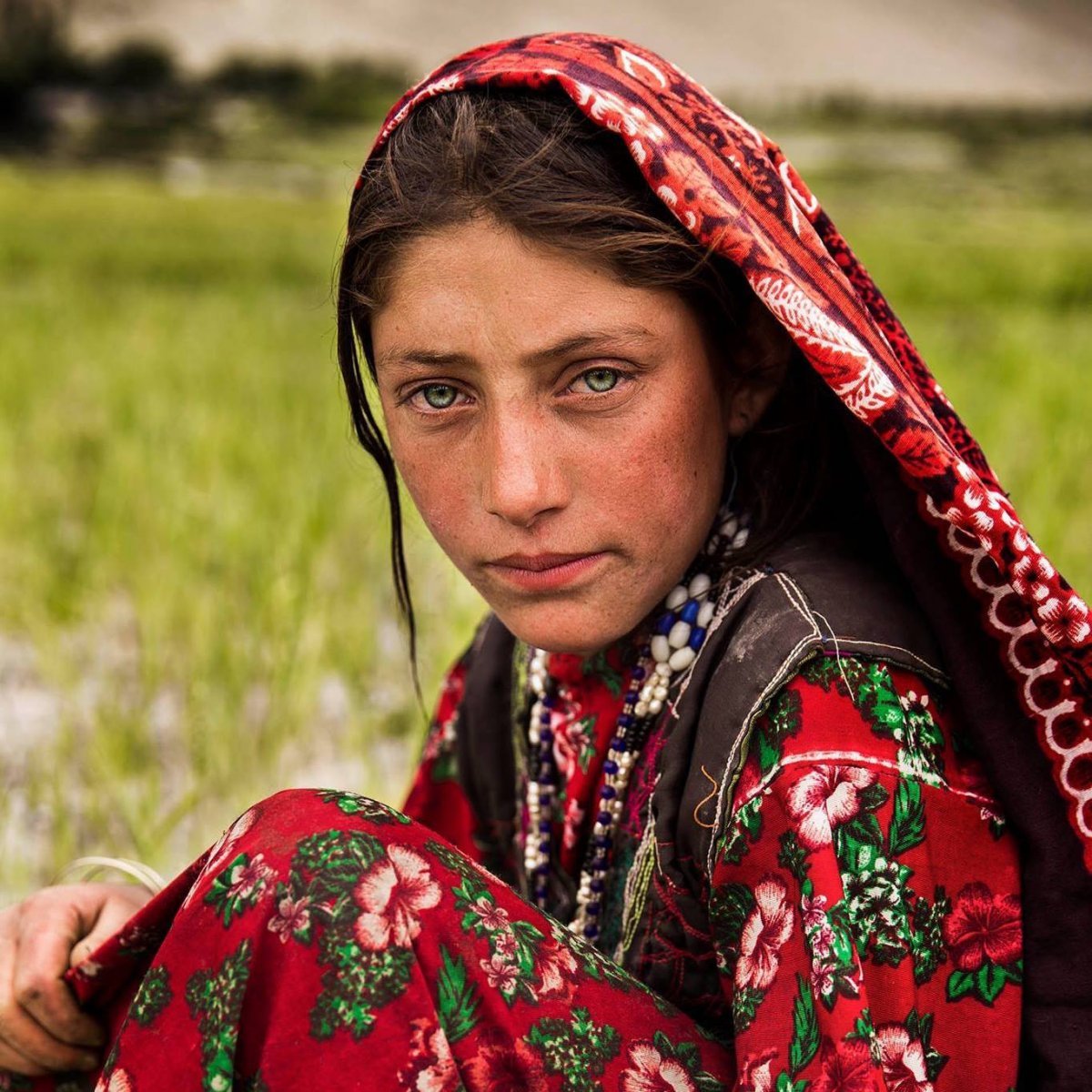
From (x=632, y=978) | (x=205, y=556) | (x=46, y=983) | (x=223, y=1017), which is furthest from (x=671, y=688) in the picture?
(x=205, y=556)

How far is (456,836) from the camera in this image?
1.72 metres

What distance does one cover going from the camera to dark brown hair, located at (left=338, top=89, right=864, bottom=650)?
3.73ft

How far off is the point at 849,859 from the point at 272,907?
46cm

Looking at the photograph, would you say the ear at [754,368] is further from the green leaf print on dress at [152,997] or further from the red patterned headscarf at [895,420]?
the green leaf print on dress at [152,997]

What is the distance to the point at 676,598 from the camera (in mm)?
1318

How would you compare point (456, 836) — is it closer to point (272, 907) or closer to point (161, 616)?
point (272, 907)

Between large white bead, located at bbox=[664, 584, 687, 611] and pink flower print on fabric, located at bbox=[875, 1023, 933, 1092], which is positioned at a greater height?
large white bead, located at bbox=[664, 584, 687, 611]

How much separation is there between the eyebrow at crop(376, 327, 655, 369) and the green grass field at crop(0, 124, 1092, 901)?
0.25 meters

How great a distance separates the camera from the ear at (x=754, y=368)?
4.18 ft

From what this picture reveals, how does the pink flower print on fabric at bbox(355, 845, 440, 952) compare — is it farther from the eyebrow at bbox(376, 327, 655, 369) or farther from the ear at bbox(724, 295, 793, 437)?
the ear at bbox(724, 295, 793, 437)

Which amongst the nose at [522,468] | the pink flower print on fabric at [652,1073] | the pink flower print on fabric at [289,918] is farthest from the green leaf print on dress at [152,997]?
the nose at [522,468]

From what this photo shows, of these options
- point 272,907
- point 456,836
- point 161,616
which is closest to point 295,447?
point 161,616

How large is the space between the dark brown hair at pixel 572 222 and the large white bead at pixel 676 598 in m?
0.08

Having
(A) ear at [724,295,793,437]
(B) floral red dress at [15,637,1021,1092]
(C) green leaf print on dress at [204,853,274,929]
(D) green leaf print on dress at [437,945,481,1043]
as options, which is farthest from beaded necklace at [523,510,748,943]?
(C) green leaf print on dress at [204,853,274,929]
